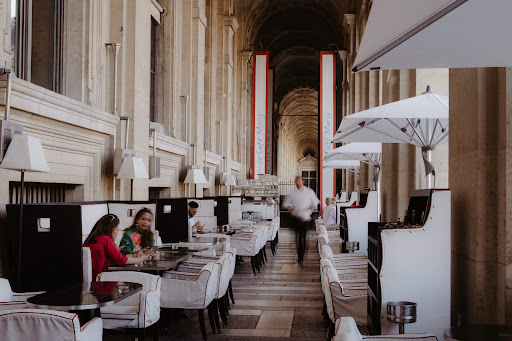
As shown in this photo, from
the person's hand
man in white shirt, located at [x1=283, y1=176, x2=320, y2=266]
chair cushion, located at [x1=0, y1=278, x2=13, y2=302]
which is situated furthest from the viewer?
man in white shirt, located at [x1=283, y1=176, x2=320, y2=266]

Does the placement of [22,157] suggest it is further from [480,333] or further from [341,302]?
[480,333]

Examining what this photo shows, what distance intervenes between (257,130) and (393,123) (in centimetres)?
1668

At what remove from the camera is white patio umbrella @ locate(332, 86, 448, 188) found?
17.9 feet

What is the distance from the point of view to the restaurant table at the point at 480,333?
2686mm

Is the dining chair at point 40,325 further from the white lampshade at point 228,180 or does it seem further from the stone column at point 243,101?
the stone column at point 243,101

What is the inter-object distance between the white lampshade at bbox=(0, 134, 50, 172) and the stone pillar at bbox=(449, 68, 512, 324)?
128 inches

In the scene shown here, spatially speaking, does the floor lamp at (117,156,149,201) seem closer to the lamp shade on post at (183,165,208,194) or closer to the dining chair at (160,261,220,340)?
the dining chair at (160,261,220,340)

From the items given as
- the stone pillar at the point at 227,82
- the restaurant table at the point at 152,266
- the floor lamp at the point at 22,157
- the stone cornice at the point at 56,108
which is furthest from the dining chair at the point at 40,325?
the stone pillar at the point at 227,82

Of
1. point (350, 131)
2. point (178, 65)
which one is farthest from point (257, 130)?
point (350, 131)

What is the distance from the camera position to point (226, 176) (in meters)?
17.0

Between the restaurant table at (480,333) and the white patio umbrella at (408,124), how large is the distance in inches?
107

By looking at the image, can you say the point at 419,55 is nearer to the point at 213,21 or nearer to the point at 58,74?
the point at 58,74

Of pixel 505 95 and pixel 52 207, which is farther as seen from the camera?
pixel 52 207

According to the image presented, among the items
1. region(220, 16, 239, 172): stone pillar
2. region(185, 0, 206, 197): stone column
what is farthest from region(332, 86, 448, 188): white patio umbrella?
region(220, 16, 239, 172): stone pillar
